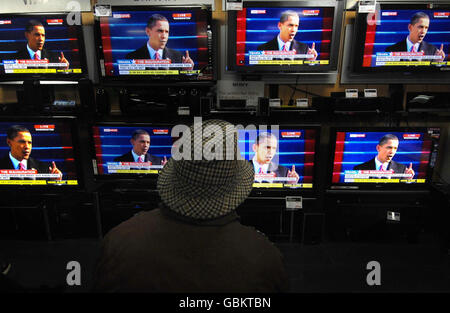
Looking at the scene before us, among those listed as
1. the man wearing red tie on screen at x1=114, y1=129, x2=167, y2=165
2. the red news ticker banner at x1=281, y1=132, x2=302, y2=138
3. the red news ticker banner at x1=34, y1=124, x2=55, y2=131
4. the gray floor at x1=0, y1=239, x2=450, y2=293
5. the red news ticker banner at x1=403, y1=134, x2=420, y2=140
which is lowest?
the gray floor at x1=0, y1=239, x2=450, y2=293

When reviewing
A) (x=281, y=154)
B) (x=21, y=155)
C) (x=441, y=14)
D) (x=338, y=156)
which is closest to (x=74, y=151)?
(x=21, y=155)

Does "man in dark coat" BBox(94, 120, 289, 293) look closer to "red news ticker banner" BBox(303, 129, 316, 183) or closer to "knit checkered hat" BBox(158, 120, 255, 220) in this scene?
"knit checkered hat" BBox(158, 120, 255, 220)

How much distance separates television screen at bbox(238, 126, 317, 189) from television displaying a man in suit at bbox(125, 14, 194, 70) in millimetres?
784

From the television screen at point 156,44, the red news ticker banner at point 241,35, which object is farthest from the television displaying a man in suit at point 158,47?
Result: the red news ticker banner at point 241,35

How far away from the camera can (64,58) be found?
8.18 feet

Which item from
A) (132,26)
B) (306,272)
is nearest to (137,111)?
(132,26)

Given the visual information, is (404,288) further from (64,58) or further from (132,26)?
(64,58)

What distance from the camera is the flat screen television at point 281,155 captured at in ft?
8.04

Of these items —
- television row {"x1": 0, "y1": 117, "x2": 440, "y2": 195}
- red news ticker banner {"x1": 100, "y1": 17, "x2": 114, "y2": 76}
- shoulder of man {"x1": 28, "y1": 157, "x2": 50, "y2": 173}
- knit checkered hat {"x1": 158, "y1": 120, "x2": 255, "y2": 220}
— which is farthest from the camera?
shoulder of man {"x1": 28, "y1": 157, "x2": 50, "y2": 173}

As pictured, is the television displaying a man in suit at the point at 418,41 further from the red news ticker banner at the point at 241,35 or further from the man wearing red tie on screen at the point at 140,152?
the man wearing red tie on screen at the point at 140,152

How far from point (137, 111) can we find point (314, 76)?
62.7 inches

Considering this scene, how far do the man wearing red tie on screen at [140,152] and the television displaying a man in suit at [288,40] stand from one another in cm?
121

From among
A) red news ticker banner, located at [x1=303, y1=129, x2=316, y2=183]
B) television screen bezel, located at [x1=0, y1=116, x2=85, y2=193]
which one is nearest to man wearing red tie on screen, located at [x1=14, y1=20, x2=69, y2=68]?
television screen bezel, located at [x1=0, y1=116, x2=85, y2=193]

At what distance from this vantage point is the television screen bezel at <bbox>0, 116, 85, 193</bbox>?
2506mm
